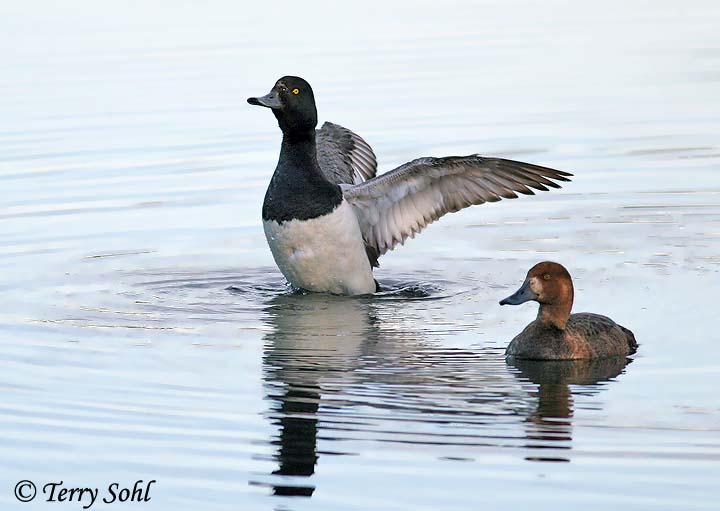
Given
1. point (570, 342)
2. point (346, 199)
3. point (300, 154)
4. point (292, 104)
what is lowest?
point (570, 342)

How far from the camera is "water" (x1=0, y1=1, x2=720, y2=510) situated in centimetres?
775

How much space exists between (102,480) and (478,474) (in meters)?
1.80

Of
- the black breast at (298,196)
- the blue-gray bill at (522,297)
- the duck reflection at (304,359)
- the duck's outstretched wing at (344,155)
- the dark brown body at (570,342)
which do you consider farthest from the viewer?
the duck's outstretched wing at (344,155)

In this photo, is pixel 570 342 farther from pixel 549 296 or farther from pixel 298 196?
pixel 298 196

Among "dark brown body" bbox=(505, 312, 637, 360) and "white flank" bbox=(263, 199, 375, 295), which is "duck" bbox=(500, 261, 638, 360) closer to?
"dark brown body" bbox=(505, 312, 637, 360)

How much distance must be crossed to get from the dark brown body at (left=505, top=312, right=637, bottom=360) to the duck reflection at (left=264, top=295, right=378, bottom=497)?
1061 mm

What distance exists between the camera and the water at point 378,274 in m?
7.75

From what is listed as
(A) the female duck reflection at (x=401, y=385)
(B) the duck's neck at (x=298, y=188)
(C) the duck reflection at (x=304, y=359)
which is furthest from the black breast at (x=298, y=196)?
(A) the female duck reflection at (x=401, y=385)

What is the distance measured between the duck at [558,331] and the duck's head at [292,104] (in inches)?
107

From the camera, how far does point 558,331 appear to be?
9836 millimetres

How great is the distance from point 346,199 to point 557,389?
3.46m

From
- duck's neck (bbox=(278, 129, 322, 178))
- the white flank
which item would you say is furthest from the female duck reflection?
duck's neck (bbox=(278, 129, 322, 178))

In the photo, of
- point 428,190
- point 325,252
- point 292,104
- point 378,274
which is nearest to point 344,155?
point 378,274

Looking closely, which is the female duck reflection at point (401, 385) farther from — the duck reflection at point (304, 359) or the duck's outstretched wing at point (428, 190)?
the duck's outstretched wing at point (428, 190)
